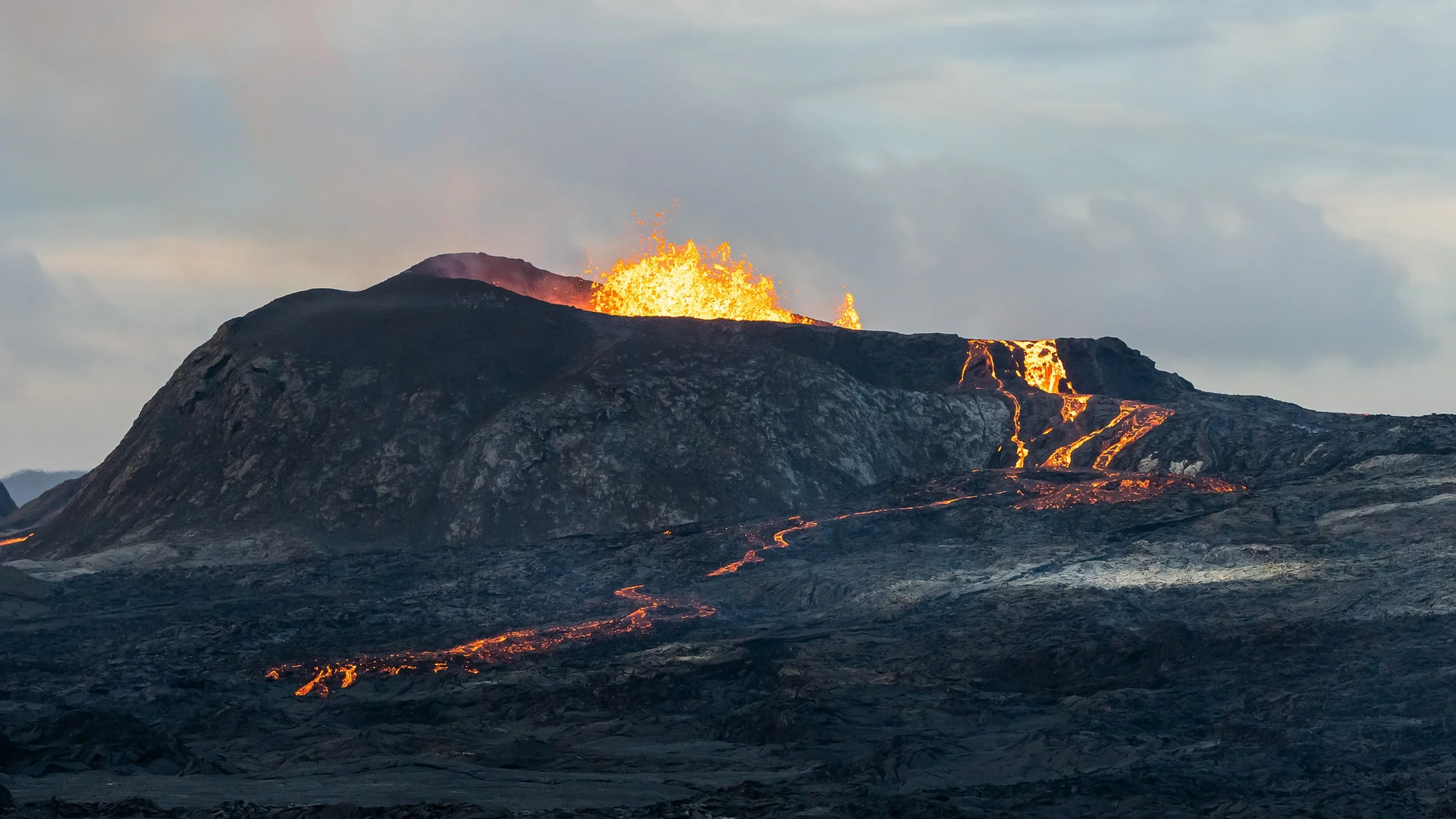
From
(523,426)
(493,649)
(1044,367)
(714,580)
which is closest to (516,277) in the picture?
(523,426)

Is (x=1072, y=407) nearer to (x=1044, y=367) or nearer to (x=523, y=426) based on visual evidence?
(x=1044, y=367)

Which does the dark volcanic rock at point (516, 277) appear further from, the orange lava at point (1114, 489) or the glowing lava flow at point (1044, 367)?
the orange lava at point (1114, 489)

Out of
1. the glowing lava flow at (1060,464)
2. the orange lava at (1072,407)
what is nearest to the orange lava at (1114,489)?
the glowing lava flow at (1060,464)

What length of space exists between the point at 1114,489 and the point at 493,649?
26028mm

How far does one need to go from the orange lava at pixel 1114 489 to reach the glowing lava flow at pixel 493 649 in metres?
14.7

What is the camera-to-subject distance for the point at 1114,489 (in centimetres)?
6291

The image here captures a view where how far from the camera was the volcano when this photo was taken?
34.9 metres

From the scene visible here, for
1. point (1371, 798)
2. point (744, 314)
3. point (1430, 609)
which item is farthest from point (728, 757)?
point (744, 314)

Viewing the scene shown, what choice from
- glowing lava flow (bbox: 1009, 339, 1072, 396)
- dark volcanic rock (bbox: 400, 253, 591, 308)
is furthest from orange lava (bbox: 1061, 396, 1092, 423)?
dark volcanic rock (bbox: 400, 253, 591, 308)

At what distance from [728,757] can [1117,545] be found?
23.5m

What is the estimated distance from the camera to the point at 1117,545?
55.9 m

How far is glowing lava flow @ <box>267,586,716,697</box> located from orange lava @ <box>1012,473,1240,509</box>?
14693 millimetres

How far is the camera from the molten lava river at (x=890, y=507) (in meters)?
49.0

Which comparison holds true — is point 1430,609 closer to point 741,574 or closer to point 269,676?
point 741,574
